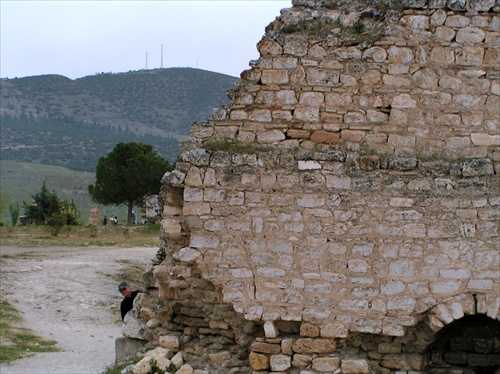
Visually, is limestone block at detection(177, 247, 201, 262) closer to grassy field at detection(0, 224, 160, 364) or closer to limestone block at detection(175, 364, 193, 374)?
limestone block at detection(175, 364, 193, 374)

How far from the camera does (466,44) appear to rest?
250 inches

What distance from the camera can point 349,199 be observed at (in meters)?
6.20

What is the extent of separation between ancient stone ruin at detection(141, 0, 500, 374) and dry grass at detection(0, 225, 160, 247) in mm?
18263

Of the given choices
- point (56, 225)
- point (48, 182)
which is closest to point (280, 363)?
point (56, 225)

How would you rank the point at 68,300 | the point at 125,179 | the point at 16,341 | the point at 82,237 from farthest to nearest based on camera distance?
1. the point at 125,179
2. the point at 82,237
3. the point at 68,300
4. the point at 16,341

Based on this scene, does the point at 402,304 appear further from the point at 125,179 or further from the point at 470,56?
the point at 125,179

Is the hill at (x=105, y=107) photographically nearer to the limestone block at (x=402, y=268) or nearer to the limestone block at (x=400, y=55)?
the limestone block at (x=400, y=55)

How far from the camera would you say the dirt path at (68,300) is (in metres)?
10.5

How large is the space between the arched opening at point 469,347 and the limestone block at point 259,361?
1635 mm

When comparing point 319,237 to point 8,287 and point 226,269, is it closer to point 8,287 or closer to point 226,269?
point 226,269

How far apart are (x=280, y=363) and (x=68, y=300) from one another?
9916mm

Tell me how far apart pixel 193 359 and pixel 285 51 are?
312cm

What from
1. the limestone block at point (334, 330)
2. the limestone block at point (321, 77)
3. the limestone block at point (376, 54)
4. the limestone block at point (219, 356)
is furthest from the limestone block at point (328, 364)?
the limestone block at point (376, 54)

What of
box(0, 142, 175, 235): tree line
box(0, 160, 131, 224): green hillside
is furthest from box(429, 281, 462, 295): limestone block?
box(0, 160, 131, 224): green hillside
